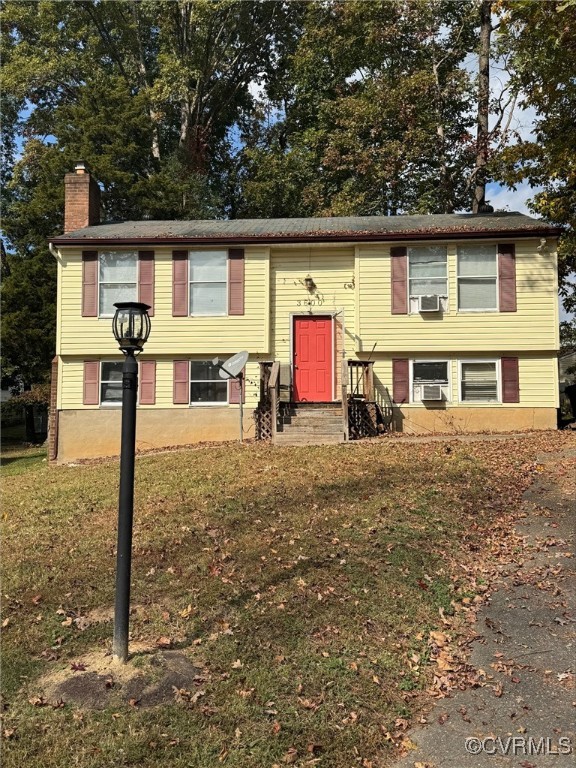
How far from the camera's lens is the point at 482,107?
21703mm

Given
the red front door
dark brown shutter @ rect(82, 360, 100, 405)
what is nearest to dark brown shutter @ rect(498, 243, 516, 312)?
the red front door

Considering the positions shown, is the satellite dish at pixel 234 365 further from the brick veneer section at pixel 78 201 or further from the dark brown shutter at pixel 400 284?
the brick veneer section at pixel 78 201

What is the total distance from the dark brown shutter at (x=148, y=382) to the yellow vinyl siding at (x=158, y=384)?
0.27 feet

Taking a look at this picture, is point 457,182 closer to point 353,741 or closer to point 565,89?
point 565,89

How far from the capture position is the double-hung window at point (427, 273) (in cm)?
1458

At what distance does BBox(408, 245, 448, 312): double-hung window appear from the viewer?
14.6 m

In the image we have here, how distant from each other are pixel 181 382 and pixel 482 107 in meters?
15.9

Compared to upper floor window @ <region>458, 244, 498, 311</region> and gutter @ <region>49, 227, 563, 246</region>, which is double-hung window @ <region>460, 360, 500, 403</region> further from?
gutter @ <region>49, 227, 563, 246</region>

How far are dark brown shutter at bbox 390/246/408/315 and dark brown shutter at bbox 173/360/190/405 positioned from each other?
18.2 ft

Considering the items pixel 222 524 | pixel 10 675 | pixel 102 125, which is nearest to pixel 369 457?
pixel 222 524

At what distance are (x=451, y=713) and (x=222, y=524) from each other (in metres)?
3.51

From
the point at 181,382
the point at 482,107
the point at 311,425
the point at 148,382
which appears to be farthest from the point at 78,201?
the point at 482,107

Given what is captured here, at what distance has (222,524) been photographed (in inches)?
257

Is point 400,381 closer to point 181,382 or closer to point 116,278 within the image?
point 181,382
